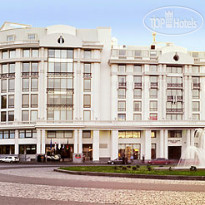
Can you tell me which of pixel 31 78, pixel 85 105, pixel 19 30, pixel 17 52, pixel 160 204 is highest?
pixel 19 30

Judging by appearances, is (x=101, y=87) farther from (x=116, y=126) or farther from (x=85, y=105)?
(x=116, y=126)

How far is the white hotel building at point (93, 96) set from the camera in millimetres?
73188

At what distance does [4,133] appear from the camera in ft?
250

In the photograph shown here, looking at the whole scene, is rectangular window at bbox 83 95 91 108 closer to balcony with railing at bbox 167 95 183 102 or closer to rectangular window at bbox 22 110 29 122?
rectangular window at bbox 22 110 29 122

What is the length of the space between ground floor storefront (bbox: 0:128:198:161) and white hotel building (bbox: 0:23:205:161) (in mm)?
180

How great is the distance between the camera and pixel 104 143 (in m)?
75.8

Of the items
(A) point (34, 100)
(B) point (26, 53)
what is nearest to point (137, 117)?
(A) point (34, 100)

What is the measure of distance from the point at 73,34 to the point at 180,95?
24008mm

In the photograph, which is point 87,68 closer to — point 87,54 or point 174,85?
point 87,54

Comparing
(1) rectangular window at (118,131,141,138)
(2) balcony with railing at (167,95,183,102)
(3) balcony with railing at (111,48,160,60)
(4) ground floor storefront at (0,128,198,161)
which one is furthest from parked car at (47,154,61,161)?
(2) balcony with railing at (167,95,183,102)

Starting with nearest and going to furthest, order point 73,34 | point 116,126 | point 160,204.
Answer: point 160,204
point 116,126
point 73,34

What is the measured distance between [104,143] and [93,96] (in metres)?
9.04

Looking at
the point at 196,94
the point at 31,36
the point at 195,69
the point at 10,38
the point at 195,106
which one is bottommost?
the point at 195,106

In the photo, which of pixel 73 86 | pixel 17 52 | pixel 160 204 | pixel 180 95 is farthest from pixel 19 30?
pixel 160 204
